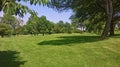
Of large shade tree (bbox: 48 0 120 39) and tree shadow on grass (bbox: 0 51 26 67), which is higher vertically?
large shade tree (bbox: 48 0 120 39)

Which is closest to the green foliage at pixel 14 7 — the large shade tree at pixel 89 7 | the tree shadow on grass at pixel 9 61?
the tree shadow on grass at pixel 9 61

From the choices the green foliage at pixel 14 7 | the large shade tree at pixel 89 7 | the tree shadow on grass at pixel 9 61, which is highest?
the large shade tree at pixel 89 7

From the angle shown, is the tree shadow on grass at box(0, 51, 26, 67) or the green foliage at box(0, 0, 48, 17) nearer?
the green foliage at box(0, 0, 48, 17)

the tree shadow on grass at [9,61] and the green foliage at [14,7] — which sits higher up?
the green foliage at [14,7]

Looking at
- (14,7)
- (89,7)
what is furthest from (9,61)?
(89,7)

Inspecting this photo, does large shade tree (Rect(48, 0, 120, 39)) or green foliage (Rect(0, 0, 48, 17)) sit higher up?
large shade tree (Rect(48, 0, 120, 39))

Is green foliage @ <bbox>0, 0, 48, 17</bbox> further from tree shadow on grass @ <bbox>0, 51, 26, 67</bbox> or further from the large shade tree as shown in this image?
the large shade tree

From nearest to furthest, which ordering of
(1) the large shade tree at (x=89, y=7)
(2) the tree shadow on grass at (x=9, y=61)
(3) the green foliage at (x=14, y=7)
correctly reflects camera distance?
(3) the green foliage at (x=14, y=7) → (2) the tree shadow on grass at (x=9, y=61) → (1) the large shade tree at (x=89, y=7)

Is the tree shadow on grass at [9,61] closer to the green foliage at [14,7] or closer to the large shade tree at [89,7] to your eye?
the green foliage at [14,7]

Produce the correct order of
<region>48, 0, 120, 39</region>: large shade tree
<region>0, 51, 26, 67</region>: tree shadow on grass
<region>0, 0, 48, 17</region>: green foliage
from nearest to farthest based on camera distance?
<region>0, 0, 48, 17</region>: green foliage, <region>0, 51, 26, 67</region>: tree shadow on grass, <region>48, 0, 120, 39</region>: large shade tree

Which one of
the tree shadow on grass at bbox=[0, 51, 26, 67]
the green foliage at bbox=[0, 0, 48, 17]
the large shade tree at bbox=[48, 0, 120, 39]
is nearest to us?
the green foliage at bbox=[0, 0, 48, 17]

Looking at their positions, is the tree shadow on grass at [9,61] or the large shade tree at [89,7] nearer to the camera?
the tree shadow on grass at [9,61]

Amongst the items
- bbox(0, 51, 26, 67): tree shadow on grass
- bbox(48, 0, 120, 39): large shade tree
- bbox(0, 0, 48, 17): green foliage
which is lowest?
bbox(0, 51, 26, 67): tree shadow on grass

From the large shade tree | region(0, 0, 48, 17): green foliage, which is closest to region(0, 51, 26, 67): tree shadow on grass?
region(0, 0, 48, 17): green foliage
